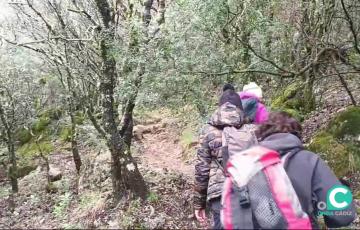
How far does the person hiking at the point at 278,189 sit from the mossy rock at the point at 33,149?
1331 cm

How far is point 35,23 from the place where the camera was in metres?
9.05

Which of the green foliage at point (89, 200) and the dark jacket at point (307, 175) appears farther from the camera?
the green foliage at point (89, 200)

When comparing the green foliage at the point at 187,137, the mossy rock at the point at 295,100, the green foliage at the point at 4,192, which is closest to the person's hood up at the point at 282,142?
the green foliage at the point at 187,137

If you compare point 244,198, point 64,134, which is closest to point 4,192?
point 64,134

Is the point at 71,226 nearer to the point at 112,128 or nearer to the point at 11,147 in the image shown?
the point at 112,128

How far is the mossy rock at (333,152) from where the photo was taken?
722 centimetres

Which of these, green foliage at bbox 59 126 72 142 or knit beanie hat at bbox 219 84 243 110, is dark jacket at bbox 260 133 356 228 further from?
green foliage at bbox 59 126 72 142

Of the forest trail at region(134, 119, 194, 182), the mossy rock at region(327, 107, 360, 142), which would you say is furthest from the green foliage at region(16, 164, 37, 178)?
the mossy rock at region(327, 107, 360, 142)

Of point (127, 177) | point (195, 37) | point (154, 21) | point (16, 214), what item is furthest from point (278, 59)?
point (16, 214)

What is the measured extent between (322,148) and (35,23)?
6175 millimetres

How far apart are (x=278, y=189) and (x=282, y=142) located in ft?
1.48

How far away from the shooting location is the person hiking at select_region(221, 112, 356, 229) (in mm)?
3219

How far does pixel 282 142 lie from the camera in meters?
3.53

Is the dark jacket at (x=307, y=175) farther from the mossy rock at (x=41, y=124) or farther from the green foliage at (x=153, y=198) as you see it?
the mossy rock at (x=41, y=124)
